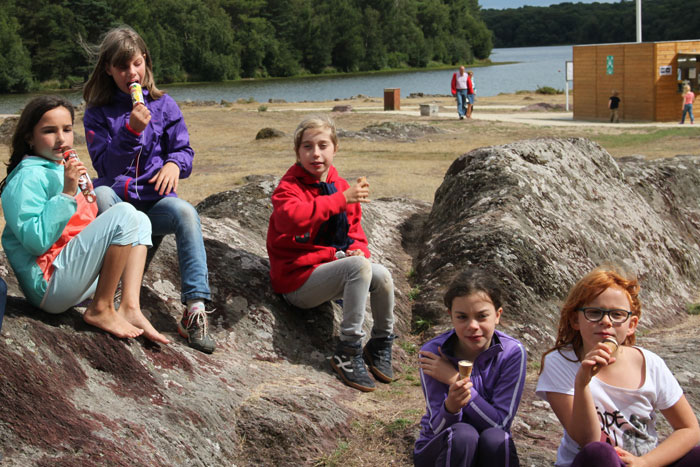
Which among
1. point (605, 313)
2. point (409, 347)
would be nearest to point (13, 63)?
point (409, 347)

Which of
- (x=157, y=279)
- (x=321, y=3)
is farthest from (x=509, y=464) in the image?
(x=321, y=3)

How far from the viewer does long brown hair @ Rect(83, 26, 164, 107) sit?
158 inches

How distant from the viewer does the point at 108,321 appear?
329 centimetres

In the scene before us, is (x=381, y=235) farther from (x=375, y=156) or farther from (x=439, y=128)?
(x=439, y=128)

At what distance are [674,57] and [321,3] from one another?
88.5m

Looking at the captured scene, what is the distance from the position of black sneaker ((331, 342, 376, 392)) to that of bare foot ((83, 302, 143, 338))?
3.68 feet

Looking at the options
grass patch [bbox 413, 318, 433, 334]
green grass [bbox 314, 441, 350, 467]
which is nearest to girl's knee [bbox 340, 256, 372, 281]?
green grass [bbox 314, 441, 350, 467]

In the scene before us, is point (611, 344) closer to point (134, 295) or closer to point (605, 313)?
point (605, 313)

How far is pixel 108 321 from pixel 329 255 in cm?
125

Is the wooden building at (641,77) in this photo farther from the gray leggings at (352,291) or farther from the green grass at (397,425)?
the green grass at (397,425)

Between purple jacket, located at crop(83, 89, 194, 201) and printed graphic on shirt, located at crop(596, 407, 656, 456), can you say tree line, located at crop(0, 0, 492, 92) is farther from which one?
printed graphic on shirt, located at crop(596, 407, 656, 456)

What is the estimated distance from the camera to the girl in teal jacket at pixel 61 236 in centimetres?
319

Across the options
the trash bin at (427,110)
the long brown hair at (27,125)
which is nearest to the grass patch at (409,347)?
the long brown hair at (27,125)

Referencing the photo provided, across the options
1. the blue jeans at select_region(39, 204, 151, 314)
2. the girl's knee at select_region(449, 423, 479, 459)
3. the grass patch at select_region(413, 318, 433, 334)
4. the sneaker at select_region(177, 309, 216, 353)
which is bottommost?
the grass patch at select_region(413, 318, 433, 334)
